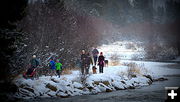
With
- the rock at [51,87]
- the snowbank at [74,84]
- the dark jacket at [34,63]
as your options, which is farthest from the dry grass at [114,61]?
the rock at [51,87]

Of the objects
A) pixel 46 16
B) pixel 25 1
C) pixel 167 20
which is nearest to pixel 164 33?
pixel 167 20

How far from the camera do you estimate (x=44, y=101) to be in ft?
43.2

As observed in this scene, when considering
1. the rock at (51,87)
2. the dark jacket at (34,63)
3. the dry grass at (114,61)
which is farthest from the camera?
the dry grass at (114,61)

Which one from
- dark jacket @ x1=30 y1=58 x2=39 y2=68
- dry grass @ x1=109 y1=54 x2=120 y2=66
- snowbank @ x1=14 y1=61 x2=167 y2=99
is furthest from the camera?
dry grass @ x1=109 y1=54 x2=120 y2=66

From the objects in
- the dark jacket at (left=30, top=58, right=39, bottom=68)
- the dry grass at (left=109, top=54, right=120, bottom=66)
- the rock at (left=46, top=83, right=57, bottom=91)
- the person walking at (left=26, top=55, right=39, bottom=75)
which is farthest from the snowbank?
the dry grass at (left=109, top=54, right=120, bottom=66)

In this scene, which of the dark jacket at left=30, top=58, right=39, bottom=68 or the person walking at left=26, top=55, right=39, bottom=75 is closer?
the person walking at left=26, top=55, right=39, bottom=75

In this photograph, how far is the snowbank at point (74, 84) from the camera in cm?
1428

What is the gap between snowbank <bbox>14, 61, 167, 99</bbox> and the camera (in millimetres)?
14281

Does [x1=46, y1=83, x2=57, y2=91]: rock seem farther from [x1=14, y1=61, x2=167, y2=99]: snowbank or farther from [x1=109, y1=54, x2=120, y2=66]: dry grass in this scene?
[x1=109, y1=54, x2=120, y2=66]: dry grass

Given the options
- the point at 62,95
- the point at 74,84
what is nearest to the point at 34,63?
the point at 62,95

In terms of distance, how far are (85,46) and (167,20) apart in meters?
69.8

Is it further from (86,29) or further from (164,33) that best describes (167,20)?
(86,29)

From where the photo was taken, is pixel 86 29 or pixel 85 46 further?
pixel 86 29

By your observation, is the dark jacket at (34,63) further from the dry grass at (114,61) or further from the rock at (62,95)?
the dry grass at (114,61)
